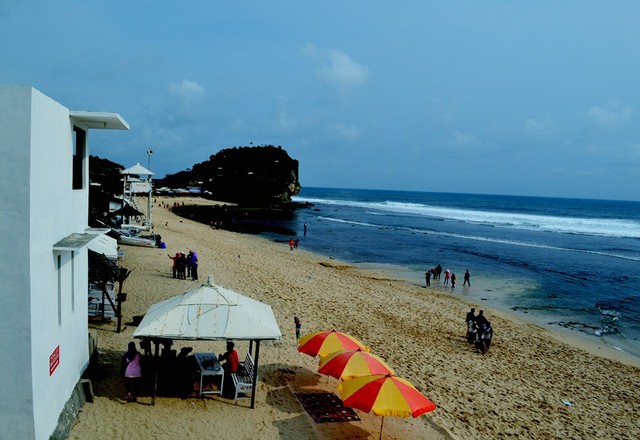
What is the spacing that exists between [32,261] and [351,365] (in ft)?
19.6

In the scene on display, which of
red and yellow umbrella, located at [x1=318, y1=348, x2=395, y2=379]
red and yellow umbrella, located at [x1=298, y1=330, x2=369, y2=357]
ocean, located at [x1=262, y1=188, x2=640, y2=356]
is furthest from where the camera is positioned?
ocean, located at [x1=262, y1=188, x2=640, y2=356]

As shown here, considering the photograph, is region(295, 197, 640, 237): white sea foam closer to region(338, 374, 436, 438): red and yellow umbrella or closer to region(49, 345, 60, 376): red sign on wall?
region(338, 374, 436, 438): red and yellow umbrella

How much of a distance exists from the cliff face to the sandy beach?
73.9m

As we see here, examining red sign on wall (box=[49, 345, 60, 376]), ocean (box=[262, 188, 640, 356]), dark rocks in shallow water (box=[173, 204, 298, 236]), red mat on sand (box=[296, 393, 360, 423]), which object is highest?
red sign on wall (box=[49, 345, 60, 376])

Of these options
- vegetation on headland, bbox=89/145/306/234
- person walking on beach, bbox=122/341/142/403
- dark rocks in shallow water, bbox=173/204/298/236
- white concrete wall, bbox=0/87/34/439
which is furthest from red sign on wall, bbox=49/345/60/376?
vegetation on headland, bbox=89/145/306/234

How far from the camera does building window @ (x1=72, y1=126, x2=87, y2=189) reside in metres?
9.09

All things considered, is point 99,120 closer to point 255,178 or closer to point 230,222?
point 230,222

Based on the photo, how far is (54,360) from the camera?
23.6 feet

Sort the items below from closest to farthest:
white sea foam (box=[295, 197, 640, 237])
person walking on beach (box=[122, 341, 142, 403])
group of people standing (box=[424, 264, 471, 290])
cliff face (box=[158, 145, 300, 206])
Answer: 1. person walking on beach (box=[122, 341, 142, 403])
2. group of people standing (box=[424, 264, 471, 290])
3. white sea foam (box=[295, 197, 640, 237])
4. cliff face (box=[158, 145, 300, 206])

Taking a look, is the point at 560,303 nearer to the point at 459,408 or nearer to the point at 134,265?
the point at 459,408

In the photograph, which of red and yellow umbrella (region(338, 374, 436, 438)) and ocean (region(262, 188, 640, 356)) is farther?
ocean (region(262, 188, 640, 356))

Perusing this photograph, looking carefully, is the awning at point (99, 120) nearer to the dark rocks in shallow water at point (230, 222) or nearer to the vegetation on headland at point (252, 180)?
the dark rocks in shallow water at point (230, 222)

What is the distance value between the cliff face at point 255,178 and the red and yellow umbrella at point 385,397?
296 ft

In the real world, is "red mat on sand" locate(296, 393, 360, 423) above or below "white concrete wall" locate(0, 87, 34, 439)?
below
